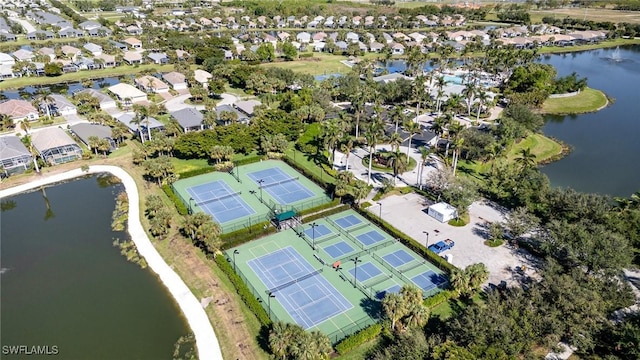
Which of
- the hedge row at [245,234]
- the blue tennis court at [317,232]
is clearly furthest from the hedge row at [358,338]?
the hedge row at [245,234]

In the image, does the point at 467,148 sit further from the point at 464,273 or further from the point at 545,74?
the point at 545,74

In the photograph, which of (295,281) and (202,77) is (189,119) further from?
(295,281)

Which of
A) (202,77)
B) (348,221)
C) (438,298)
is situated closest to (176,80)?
(202,77)

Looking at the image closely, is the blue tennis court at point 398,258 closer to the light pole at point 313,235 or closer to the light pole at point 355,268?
the light pole at point 355,268

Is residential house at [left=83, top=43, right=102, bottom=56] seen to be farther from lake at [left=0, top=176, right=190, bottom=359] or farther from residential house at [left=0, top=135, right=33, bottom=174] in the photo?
lake at [left=0, top=176, right=190, bottom=359]

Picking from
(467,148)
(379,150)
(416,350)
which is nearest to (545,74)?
(467,148)

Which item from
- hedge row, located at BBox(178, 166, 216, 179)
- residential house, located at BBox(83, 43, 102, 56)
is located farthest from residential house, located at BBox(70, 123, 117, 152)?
residential house, located at BBox(83, 43, 102, 56)
